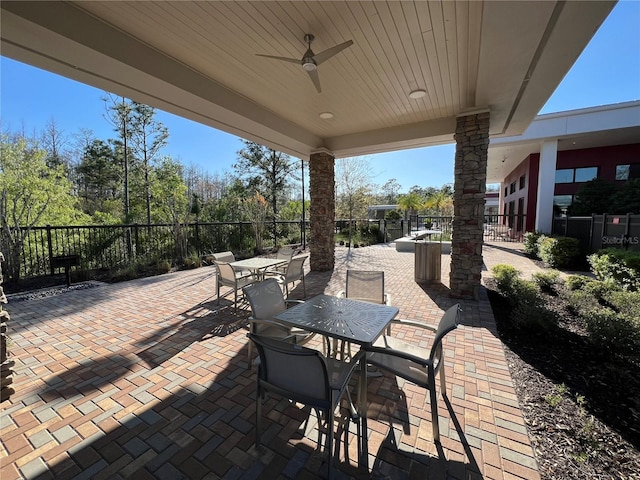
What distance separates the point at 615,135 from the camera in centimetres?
962

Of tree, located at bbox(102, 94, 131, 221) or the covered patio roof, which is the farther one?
tree, located at bbox(102, 94, 131, 221)

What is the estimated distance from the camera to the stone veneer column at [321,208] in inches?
272

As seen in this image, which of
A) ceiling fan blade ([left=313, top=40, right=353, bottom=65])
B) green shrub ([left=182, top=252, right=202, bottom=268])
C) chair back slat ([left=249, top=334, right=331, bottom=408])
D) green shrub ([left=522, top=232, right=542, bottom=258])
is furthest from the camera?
green shrub ([left=522, top=232, right=542, bottom=258])

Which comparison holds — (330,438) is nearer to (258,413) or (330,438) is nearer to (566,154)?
(258,413)

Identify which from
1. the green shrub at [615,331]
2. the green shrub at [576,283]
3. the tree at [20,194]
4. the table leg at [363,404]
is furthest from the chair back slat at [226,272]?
the green shrub at [576,283]

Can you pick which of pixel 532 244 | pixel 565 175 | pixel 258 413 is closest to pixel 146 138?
pixel 258 413

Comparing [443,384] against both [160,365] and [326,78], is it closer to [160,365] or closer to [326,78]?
[160,365]

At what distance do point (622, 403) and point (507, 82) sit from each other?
11.8 ft

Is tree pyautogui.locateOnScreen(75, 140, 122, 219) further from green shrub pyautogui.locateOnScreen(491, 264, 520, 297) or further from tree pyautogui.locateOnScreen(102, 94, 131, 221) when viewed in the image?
green shrub pyautogui.locateOnScreen(491, 264, 520, 297)

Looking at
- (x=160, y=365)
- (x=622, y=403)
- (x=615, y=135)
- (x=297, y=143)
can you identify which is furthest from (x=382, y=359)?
(x=615, y=135)

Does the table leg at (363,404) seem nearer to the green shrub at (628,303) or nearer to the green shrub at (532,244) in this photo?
the green shrub at (628,303)

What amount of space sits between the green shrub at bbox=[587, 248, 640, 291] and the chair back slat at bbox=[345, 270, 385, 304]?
433 cm

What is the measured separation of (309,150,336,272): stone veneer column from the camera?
22.6ft

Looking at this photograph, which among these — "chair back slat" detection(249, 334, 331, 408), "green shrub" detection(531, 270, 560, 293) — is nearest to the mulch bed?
"chair back slat" detection(249, 334, 331, 408)
